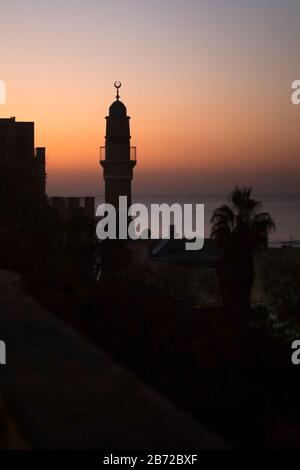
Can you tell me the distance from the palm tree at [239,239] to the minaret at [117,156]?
1632 centimetres

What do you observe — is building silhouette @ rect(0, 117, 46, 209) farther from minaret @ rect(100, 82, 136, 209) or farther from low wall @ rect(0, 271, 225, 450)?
low wall @ rect(0, 271, 225, 450)

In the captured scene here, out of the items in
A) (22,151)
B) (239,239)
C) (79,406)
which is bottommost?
(79,406)

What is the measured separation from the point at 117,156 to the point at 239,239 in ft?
58.6

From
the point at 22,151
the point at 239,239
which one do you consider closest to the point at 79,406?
the point at 239,239

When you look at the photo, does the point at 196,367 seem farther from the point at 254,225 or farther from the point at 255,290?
the point at 255,290

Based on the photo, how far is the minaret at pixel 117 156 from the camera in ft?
127

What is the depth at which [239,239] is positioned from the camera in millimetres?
23094

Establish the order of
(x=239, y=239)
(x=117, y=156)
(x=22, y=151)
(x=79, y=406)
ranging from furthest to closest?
(x=117, y=156) → (x=22, y=151) → (x=239, y=239) → (x=79, y=406)

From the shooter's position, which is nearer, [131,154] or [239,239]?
[239,239]

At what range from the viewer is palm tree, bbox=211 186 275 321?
2291 centimetres

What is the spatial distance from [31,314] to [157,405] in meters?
2.08

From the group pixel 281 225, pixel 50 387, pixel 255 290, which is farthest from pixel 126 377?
pixel 281 225

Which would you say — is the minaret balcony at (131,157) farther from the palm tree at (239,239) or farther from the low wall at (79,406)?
the low wall at (79,406)

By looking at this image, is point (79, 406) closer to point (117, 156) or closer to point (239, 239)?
point (239, 239)
